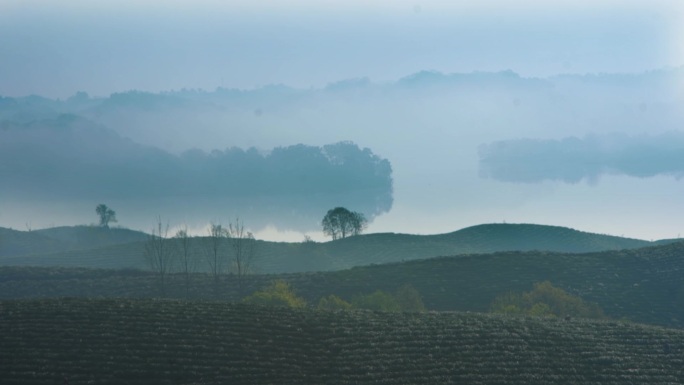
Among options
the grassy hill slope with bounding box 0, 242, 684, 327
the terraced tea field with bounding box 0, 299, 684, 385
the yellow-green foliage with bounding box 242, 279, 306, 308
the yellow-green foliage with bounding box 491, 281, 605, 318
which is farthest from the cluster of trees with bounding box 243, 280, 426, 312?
the terraced tea field with bounding box 0, 299, 684, 385

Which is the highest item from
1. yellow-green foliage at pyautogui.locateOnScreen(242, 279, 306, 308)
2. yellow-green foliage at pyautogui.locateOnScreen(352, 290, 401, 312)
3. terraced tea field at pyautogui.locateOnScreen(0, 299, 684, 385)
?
yellow-green foliage at pyautogui.locateOnScreen(242, 279, 306, 308)

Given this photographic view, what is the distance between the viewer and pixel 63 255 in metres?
197

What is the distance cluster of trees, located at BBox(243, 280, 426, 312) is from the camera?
97.1 meters

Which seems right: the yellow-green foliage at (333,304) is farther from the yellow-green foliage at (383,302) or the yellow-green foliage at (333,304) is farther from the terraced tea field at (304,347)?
the terraced tea field at (304,347)

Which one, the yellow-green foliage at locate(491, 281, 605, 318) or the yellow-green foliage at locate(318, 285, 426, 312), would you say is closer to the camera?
the yellow-green foliage at locate(491, 281, 605, 318)

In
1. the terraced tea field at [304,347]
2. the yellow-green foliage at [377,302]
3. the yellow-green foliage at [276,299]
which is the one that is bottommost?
the terraced tea field at [304,347]

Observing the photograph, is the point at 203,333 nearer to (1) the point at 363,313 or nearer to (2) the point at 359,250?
(1) the point at 363,313

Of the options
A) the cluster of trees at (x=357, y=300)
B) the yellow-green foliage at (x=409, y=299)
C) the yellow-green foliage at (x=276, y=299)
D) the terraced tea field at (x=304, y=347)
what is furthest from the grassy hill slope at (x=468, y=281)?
the terraced tea field at (x=304, y=347)

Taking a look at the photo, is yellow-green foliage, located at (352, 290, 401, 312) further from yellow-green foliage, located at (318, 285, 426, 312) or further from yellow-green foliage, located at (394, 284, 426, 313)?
yellow-green foliage, located at (394, 284, 426, 313)

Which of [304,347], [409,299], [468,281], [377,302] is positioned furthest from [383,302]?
[304,347]

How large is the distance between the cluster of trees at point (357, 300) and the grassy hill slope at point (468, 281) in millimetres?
2882

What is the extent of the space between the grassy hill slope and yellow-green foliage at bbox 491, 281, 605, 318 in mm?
2517

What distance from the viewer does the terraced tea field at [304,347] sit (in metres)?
57.8

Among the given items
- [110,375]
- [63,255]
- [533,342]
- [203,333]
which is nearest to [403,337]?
[533,342]
